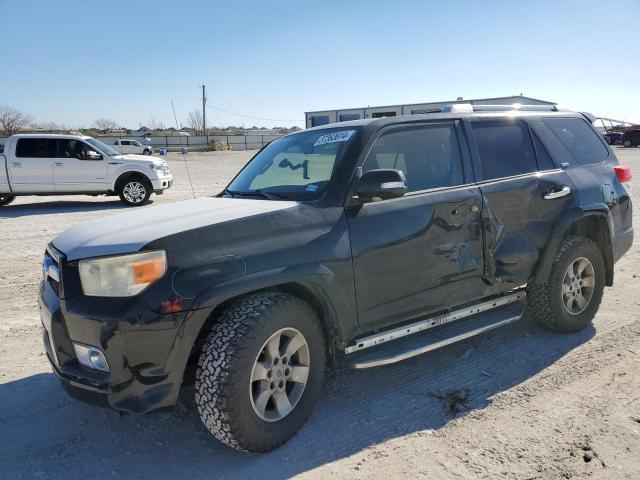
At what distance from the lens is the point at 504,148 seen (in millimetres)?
4379

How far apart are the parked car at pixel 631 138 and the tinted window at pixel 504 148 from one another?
51.2 m

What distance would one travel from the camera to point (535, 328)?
4.85 metres

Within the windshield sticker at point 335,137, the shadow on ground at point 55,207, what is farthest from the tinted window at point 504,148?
the shadow on ground at point 55,207

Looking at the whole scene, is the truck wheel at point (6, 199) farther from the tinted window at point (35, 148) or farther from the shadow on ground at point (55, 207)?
the tinted window at point (35, 148)

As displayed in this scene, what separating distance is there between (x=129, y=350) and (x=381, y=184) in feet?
5.65

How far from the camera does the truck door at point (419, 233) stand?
3350 mm

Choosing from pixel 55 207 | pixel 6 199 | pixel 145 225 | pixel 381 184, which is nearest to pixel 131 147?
pixel 6 199

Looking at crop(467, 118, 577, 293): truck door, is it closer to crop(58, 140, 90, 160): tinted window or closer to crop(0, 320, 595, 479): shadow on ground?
crop(0, 320, 595, 479): shadow on ground

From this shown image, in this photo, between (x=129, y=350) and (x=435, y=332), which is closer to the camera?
(x=129, y=350)

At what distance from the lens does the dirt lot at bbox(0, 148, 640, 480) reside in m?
2.84

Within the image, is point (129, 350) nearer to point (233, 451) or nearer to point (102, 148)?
point (233, 451)

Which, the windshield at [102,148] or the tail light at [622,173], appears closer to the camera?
the tail light at [622,173]

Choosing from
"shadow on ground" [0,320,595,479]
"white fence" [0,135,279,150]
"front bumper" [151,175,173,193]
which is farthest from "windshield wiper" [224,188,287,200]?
"white fence" [0,135,279,150]

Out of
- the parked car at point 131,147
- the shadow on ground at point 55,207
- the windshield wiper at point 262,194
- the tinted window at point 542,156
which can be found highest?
the parked car at point 131,147
